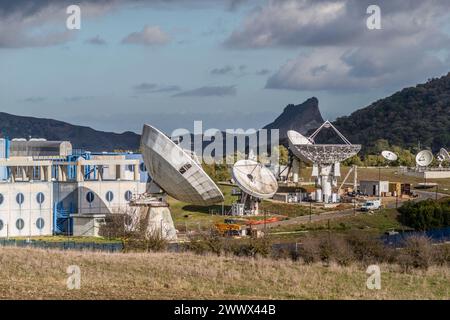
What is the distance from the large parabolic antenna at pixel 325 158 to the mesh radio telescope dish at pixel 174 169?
1430 inches

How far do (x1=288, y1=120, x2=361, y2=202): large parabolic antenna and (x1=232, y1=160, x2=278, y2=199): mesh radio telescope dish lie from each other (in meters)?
11.2

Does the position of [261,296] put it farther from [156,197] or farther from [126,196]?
[126,196]

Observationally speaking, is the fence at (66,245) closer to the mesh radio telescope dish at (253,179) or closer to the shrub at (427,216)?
the mesh radio telescope dish at (253,179)

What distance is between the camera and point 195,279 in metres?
37.1

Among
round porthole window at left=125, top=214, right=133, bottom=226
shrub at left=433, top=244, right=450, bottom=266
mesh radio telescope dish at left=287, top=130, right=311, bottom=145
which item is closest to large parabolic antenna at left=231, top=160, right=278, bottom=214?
mesh radio telescope dish at left=287, top=130, right=311, bottom=145

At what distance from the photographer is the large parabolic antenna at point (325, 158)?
356 ft

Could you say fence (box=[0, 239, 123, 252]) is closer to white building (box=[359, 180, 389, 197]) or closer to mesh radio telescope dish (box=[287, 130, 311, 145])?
mesh radio telescope dish (box=[287, 130, 311, 145])

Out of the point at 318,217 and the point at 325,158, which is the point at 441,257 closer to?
the point at 318,217

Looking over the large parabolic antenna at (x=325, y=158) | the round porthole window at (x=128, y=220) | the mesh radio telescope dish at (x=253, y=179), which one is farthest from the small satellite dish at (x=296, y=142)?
the round porthole window at (x=128, y=220)

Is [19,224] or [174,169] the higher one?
[174,169]

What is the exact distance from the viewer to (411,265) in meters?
46.6

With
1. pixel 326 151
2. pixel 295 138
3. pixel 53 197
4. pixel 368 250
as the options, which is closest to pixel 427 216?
pixel 326 151

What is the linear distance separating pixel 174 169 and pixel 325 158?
141ft

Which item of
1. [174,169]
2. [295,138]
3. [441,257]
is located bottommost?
[441,257]
